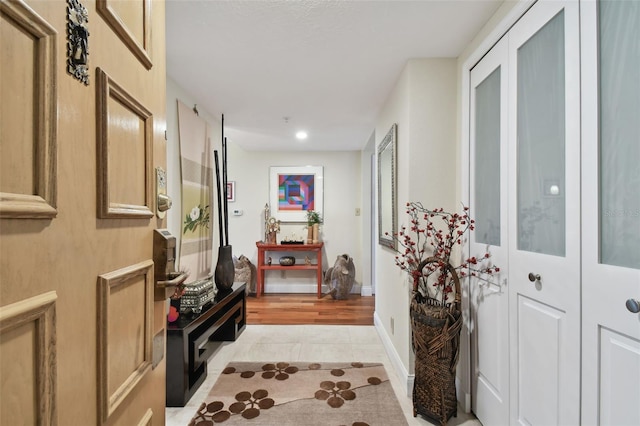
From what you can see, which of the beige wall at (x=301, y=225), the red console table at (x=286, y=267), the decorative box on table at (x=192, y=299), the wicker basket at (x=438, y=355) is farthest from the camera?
the beige wall at (x=301, y=225)

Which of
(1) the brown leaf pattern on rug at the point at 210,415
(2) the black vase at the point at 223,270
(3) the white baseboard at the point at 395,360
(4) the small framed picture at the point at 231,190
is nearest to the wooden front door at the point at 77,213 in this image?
(1) the brown leaf pattern on rug at the point at 210,415

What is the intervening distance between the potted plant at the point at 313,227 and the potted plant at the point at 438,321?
9.42 feet

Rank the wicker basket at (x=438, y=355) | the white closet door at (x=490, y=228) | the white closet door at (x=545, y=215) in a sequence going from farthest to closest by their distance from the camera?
the wicker basket at (x=438, y=355) → the white closet door at (x=490, y=228) → the white closet door at (x=545, y=215)

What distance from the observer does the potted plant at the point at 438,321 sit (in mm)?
1670

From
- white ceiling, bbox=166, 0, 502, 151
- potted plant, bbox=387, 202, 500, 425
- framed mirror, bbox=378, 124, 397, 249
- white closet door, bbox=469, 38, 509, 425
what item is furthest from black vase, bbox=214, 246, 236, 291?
white closet door, bbox=469, 38, 509, 425

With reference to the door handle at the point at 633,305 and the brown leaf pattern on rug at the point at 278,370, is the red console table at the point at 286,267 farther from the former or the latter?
the door handle at the point at 633,305

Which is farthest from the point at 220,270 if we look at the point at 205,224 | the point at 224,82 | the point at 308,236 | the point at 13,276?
the point at 13,276

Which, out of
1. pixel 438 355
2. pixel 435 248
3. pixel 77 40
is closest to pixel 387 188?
pixel 435 248

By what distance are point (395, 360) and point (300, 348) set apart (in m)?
0.90

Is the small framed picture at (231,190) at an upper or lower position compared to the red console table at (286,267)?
upper

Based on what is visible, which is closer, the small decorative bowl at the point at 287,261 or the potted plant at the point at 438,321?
the potted plant at the point at 438,321

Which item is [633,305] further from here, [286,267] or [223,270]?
[286,267]

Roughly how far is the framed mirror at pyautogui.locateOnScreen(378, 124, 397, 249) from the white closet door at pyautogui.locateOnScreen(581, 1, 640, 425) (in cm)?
137

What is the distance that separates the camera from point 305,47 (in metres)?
1.91
